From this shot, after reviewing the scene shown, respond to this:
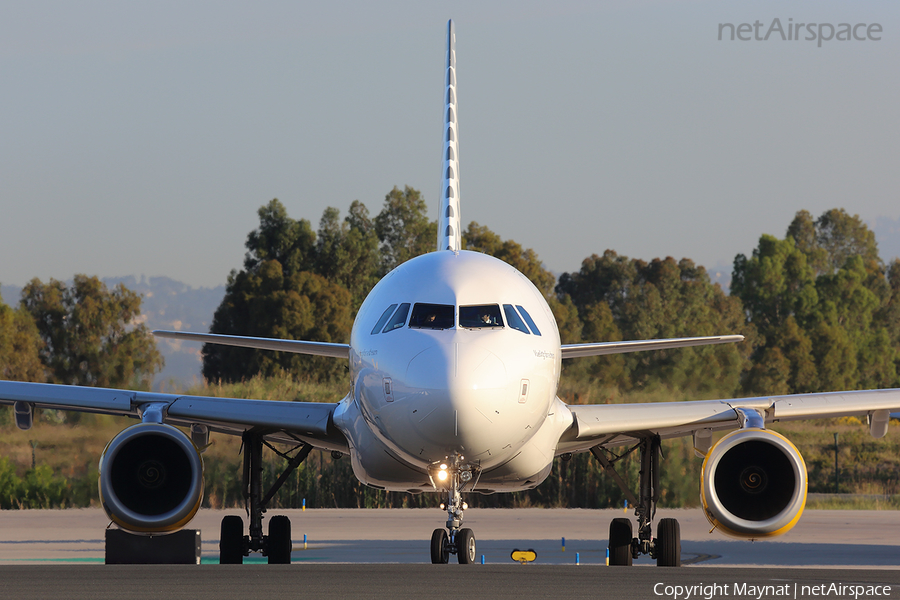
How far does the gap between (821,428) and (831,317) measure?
47.1m

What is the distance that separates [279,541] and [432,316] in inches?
236

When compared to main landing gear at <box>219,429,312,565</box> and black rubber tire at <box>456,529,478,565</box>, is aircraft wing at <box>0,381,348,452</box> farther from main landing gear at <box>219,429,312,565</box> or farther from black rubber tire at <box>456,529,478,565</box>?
black rubber tire at <box>456,529,478,565</box>

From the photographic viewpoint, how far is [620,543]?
54.8 ft

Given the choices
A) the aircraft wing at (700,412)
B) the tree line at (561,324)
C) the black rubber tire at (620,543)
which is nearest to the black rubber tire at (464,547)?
the aircraft wing at (700,412)

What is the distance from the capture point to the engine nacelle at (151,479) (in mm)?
13883

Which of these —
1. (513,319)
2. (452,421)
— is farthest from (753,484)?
(452,421)

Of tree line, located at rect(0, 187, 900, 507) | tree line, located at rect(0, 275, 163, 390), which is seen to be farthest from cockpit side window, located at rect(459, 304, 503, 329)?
tree line, located at rect(0, 275, 163, 390)

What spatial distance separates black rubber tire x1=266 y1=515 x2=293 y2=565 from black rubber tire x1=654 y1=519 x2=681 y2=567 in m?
5.38

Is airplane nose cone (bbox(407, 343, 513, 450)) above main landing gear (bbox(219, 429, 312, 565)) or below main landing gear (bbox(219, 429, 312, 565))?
above

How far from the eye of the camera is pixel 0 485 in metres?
31.2

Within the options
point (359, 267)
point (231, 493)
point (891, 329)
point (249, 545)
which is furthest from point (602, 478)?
point (891, 329)

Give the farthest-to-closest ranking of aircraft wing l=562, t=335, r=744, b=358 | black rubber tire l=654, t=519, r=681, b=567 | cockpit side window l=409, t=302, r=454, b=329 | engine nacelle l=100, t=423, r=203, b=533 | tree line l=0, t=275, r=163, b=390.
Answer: tree line l=0, t=275, r=163, b=390
black rubber tire l=654, t=519, r=681, b=567
aircraft wing l=562, t=335, r=744, b=358
engine nacelle l=100, t=423, r=203, b=533
cockpit side window l=409, t=302, r=454, b=329

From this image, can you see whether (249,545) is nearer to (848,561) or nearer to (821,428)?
(848,561)

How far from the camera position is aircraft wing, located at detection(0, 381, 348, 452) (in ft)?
51.1
